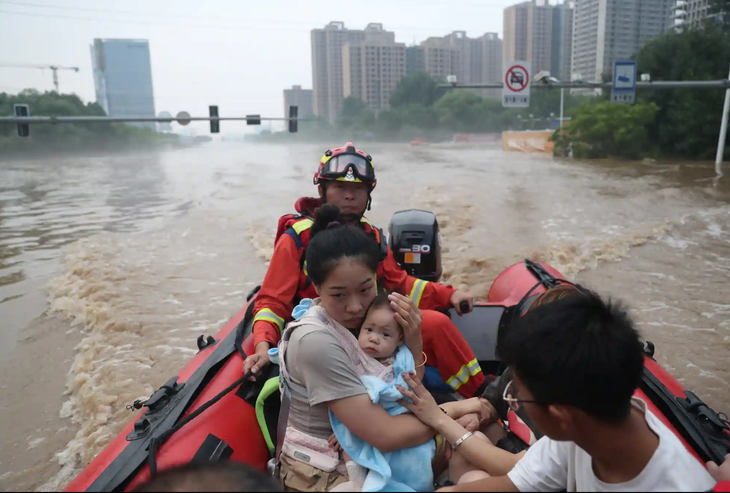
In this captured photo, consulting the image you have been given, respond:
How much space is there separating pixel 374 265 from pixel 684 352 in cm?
412

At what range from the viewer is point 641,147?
22891 millimetres

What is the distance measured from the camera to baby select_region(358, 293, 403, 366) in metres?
1.72

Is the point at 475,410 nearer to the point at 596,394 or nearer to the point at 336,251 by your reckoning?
the point at 336,251

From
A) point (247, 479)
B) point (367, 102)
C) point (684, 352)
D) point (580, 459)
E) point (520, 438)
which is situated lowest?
point (684, 352)

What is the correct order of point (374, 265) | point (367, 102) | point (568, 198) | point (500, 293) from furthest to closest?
point (367, 102), point (568, 198), point (500, 293), point (374, 265)

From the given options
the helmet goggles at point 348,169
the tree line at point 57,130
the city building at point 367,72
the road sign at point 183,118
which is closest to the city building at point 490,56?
the city building at point 367,72

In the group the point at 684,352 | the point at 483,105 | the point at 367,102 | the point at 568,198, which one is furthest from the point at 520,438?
the point at 483,105

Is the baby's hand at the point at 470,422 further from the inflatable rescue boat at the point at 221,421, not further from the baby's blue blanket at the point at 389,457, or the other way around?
the inflatable rescue boat at the point at 221,421

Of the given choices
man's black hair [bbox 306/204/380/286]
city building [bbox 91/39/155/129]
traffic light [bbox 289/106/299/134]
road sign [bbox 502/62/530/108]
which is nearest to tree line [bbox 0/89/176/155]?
city building [bbox 91/39/155/129]

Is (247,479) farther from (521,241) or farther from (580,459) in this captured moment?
(521,241)

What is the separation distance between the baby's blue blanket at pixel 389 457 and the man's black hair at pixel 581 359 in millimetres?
566

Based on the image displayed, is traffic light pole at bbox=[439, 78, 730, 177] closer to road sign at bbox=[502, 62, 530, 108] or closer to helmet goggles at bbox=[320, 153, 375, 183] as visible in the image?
road sign at bbox=[502, 62, 530, 108]

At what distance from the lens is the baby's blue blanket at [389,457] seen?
1.49 metres

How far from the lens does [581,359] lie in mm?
1029
